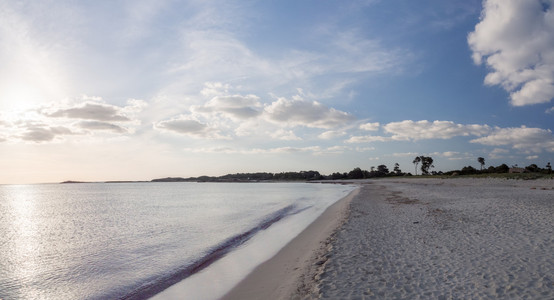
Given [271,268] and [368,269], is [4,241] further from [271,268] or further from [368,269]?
[368,269]

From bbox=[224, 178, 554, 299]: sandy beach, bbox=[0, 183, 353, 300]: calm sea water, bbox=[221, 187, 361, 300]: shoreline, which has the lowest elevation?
bbox=[0, 183, 353, 300]: calm sea water

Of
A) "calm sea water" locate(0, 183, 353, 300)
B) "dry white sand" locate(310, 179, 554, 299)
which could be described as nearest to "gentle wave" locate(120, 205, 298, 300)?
"calm sea water" locate(0, 183, 353, 300)

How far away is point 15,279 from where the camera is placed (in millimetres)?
10617

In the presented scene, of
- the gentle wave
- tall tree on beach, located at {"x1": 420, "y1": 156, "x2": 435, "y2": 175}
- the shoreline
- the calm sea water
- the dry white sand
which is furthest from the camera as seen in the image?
tall tree on beach, located at {"x1": 420, "y1": 156, "x2": 435, "y2": 175}

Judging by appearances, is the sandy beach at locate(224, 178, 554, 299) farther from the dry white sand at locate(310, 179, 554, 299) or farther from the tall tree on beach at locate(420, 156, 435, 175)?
the tall tree on beach at locate(420, 156, 435, 175)

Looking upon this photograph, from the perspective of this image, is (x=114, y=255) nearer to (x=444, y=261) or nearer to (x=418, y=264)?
(x=418, y=264)

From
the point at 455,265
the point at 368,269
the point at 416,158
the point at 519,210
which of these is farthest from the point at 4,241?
the point at 416,158

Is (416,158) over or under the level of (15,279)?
over

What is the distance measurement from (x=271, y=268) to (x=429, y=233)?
7.37m

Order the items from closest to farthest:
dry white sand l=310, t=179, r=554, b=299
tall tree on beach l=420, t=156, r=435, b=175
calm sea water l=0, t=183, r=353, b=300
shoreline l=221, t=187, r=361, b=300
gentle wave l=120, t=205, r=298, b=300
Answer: dry white sand l=310, t=179, r=554, b=299 < shoreline l=221, t=187, r=361, b=300 < gentle wave l=120, t=205, r=298, b=300 < calm sea water l=0, t=183, r=353, b=300 < tall tree on beach l=420, t=156, r=435, b=175

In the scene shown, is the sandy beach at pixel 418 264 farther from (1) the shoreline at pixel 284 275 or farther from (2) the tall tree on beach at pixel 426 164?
(2) the tall tree on beach at pixel 426 164

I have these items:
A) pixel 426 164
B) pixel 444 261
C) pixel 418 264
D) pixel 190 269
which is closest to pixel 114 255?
pixel 190 269

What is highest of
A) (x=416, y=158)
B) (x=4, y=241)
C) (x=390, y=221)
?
(x=416, y=158)

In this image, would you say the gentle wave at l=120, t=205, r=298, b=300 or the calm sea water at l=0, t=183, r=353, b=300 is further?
the calm sea water at l=0, t=183, r=353, b=300
